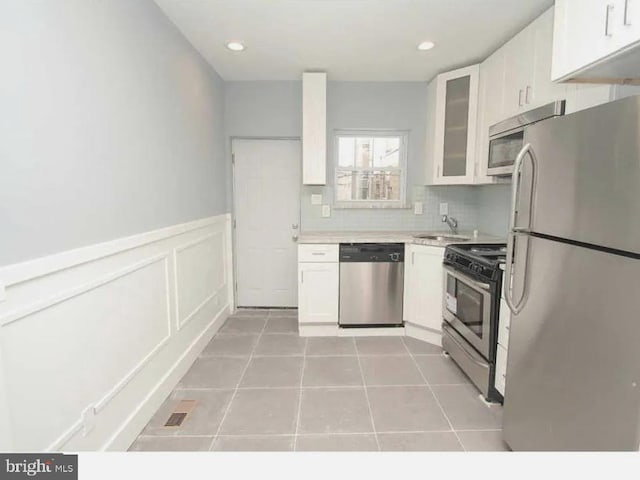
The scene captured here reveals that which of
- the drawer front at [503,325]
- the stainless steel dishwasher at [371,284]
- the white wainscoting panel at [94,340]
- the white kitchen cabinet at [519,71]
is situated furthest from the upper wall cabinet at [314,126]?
the drawer front at [503,325]

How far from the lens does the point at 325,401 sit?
2242mm

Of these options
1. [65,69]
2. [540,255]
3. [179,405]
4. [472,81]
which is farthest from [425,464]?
[472,81]

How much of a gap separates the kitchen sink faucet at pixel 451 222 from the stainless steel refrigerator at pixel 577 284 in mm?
2126

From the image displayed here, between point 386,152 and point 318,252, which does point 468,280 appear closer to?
point 318,252

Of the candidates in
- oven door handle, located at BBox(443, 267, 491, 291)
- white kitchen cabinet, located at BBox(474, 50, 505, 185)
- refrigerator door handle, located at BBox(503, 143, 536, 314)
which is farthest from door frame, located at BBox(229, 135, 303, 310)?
refrigerator door handle, located at BBox(503, 143, 536, 314)

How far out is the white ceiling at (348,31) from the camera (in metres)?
2.20

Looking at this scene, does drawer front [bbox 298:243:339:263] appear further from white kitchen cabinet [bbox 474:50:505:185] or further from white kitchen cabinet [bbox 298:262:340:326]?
white kitchen cabinet [bbox 474:50:505:185]

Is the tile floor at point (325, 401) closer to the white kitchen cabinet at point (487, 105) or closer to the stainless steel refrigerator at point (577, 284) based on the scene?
the stainless steel refrigerator at point (577, 284)

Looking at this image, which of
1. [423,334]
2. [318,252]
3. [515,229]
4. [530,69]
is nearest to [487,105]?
[530,69]

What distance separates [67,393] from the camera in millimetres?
1376

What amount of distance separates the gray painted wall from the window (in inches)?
69.8

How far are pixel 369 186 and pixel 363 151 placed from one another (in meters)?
0.40

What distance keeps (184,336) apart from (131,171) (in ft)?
4.46

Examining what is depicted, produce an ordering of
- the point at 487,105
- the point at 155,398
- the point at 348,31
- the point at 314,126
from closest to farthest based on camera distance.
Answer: the point at 155,398 < the point at 348,31 < the point at 487,105 < the point at 314,126
